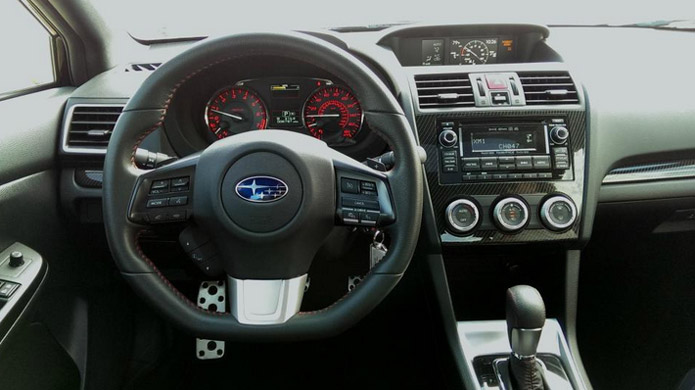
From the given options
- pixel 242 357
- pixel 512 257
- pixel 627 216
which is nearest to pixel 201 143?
pixel 242 357

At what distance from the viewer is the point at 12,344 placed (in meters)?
1.56

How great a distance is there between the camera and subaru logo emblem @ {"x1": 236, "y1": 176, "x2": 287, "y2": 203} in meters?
1.30

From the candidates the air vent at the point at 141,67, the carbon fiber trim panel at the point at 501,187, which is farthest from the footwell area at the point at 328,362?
the air vent at the point at 141,67

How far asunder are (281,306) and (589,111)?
3.44 feet

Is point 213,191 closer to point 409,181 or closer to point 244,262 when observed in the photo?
point 244,262

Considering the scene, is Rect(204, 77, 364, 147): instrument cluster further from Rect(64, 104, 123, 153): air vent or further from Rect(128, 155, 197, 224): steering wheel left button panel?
Rect(128, 155, 197, 224): steering wheel left button panel

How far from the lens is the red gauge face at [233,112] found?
175 centimetres

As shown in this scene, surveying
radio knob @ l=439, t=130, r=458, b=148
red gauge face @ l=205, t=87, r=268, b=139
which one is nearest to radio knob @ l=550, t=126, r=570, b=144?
radio knob @ l=439, t=130, r=458, b=148

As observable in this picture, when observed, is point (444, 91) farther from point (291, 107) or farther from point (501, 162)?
point (291, 107)

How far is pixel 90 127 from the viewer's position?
1.83 meters

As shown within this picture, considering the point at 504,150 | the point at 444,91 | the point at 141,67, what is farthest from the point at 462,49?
the point at 141,67

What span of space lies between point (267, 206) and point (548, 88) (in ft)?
3.13

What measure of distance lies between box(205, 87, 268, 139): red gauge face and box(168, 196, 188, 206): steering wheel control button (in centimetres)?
47

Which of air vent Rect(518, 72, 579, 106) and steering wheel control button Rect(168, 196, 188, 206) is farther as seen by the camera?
air vent Rect(518, 72, 579, 106)
